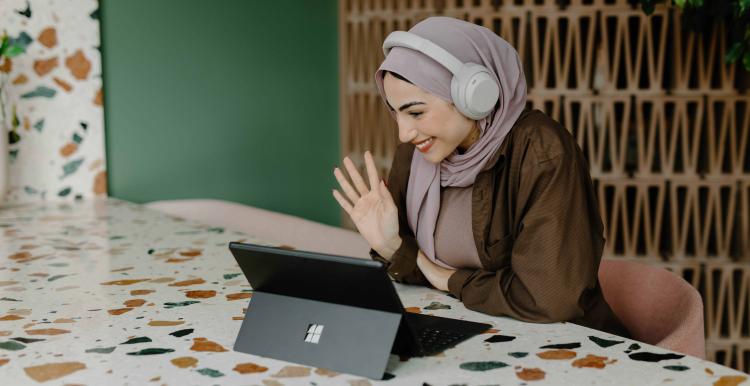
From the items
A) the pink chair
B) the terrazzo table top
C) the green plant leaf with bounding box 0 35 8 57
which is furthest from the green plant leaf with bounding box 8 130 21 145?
the pink chair

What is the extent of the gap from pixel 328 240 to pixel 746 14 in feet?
5.73

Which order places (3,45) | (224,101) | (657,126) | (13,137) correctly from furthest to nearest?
(224,101) < (657,126) < (13,137) < (3,45)

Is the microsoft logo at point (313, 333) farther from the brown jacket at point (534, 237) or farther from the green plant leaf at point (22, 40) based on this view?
the green plant leaf at point (22, 40)

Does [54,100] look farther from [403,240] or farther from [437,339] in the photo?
[437,339]

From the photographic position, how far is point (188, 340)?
1.30 metres

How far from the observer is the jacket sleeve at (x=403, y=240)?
1645 millimetres

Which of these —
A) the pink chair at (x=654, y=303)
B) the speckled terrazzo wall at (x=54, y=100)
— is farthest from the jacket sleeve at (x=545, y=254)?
the speckled terrazzo wall at (x=54, y=100)

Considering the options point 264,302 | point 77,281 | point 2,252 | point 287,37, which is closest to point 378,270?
point 264,302

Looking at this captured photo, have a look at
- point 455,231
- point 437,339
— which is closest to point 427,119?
point 455,231

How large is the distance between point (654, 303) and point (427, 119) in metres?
0.70

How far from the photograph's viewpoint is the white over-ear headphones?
1.48m

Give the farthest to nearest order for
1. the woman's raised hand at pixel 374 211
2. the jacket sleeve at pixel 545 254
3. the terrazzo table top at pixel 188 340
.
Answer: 1. the woman's raised hand at pixel 374 211
2. the jacket sleeve at pixel 545 254
3. the terrazzo table top at pixel 188 340

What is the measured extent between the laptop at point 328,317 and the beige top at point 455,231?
334 millimetres

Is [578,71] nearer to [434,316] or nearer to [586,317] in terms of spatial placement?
[586,317]
